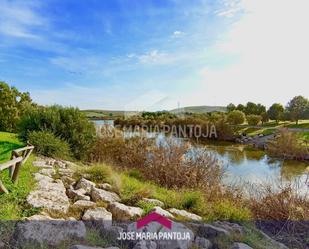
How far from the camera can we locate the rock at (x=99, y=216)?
3.03 m

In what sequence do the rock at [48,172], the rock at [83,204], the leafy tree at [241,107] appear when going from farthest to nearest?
the leafy tree at [241,107]
the rock at [48,172]
the rock at [83,204]

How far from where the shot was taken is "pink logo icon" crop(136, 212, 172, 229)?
10.2ft

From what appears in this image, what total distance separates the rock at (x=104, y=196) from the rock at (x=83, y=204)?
244 mm

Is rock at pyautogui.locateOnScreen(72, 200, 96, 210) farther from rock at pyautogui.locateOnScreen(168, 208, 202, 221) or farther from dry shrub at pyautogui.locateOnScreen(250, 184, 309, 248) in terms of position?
dry shrub at pyautogui.locateOnScreen(250, 184, 309, 248)

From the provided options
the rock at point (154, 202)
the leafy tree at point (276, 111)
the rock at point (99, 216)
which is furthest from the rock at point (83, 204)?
the leafy tree at point (276, 111)

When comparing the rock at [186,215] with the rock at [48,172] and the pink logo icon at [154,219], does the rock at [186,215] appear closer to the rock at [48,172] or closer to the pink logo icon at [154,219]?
the pink logo icon at [154,219]

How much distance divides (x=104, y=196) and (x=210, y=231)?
1516 millimetres

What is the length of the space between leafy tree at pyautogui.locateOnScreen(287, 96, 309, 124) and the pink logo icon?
2825cm

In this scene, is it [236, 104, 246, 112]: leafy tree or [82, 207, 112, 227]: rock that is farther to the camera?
[236, 104, 246, 112]: leafy tree

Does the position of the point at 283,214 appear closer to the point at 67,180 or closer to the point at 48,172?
the point at 67,180

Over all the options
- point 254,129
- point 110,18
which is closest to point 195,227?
point 110,18

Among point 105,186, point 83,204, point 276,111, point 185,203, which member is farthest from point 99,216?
point 276,111

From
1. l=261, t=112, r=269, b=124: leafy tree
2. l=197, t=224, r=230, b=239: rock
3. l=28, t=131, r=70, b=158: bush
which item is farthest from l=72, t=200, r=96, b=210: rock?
l=261, t=112, r=269, b=124: leafy tree

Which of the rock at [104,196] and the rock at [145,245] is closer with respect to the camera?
the rock at [145,245]
